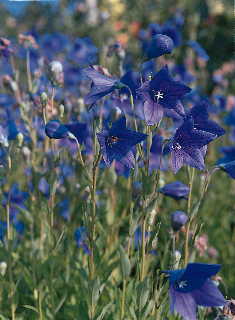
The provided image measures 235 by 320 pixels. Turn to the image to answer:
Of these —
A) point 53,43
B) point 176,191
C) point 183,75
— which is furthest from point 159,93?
point 53,43

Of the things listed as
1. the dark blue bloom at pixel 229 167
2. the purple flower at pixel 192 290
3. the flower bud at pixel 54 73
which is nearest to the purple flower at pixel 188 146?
the dark blue bloom at pixel 229 167

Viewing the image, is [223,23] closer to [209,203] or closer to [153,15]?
[153,15]

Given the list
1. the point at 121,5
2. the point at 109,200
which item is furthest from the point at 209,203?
the point at 121,5

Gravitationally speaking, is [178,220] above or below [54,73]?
below

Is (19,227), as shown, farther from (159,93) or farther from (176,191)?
(159,93)

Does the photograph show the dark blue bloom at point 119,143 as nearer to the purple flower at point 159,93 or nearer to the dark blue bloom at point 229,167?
the purple flower at point 159,93

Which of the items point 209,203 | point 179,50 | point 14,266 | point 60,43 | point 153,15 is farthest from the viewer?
point 153,15

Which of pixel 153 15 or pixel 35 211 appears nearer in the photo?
pixel 35 211

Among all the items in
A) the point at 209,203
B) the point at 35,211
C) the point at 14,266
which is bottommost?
the point at 209,203
